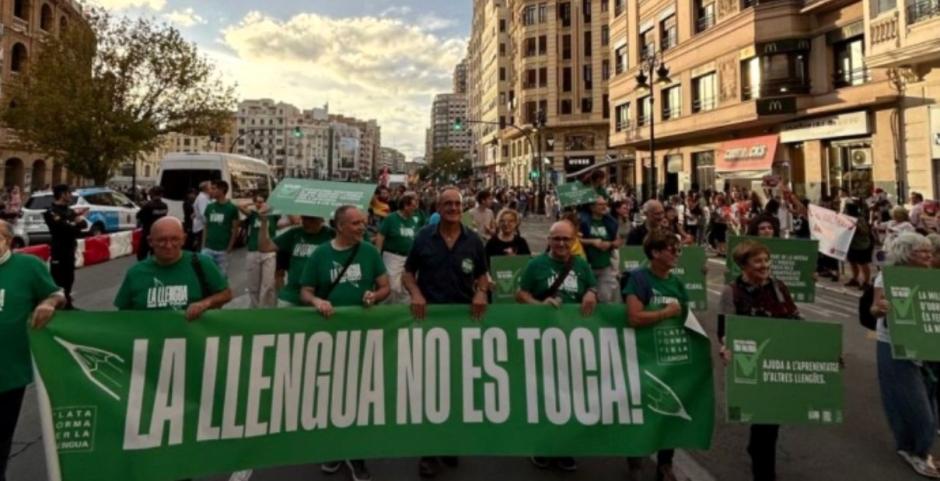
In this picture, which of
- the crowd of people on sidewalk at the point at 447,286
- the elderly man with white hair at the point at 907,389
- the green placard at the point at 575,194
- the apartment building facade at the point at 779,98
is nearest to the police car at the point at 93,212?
the crowd of people on sidewalk at the point at 447,286

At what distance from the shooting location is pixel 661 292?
395cm

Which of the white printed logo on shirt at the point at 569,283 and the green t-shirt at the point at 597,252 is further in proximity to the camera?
the green t-shirt at the point at 597,252

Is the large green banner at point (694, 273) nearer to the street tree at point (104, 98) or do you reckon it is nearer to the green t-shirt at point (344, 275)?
the green t-shirt at point (344, 275)

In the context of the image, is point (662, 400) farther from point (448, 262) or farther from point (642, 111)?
point (642, 111)

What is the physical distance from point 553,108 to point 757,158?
36449 millimetres

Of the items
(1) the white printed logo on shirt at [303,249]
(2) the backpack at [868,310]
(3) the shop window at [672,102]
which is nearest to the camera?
(2) the backpack at [868,310]

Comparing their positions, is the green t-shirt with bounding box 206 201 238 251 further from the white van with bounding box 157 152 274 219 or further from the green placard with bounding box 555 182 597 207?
the white van with bounding box 157 152 274 219

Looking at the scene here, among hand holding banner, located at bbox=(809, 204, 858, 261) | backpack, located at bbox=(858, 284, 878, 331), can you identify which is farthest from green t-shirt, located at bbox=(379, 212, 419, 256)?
hand holding banner, located at bbox=(809, 204, 858, 261)

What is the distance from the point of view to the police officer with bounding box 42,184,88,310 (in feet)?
28.8

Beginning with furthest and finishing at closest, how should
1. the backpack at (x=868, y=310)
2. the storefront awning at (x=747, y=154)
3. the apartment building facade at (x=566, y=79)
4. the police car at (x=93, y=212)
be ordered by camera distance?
1. the apartment building facade at (x=566, y=79)
2. the storefront awning at (x=747, y=154)
3. the police car at (x=93, y=212)
4. the backpack at (x=868, y=310)

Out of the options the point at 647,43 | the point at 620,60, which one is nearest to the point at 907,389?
the point at 647,43

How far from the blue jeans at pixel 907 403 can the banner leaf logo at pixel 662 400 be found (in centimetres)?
162

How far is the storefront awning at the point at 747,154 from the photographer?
23.8m

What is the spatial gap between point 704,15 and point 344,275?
92.9 ft
